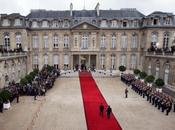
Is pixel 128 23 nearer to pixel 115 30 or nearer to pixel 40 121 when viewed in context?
pixel 115 30

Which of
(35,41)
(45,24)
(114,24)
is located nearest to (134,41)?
(114,24)

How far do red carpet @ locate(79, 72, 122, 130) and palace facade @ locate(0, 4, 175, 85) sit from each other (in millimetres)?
14244

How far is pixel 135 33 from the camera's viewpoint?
46750 mm

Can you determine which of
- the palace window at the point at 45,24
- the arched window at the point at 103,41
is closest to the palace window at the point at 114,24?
the arched window at the point at 103,41

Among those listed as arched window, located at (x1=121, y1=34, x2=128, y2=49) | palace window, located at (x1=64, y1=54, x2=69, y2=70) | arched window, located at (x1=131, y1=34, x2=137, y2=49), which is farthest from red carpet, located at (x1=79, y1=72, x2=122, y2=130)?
arched window, located at (x1=131, y1=34, x2=137, y2=49)

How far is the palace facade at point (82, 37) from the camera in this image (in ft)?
145

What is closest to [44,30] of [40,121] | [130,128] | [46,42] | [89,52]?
[46,42]

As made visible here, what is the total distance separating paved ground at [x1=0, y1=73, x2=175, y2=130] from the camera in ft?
56.9

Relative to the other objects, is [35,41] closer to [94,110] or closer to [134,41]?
[134,41]

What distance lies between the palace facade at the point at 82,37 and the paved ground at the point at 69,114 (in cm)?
2013

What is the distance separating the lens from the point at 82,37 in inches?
1832

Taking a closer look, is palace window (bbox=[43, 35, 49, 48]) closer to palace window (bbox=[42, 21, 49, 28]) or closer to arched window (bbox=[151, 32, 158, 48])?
palace window (bbox=[42, 21, 49, 28])

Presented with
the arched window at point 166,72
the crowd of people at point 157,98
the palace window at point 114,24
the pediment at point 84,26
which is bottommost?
the crowd of people at point 157,98

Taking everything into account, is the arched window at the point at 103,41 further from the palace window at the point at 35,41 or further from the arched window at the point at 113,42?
the palace window at the point at 35,41
